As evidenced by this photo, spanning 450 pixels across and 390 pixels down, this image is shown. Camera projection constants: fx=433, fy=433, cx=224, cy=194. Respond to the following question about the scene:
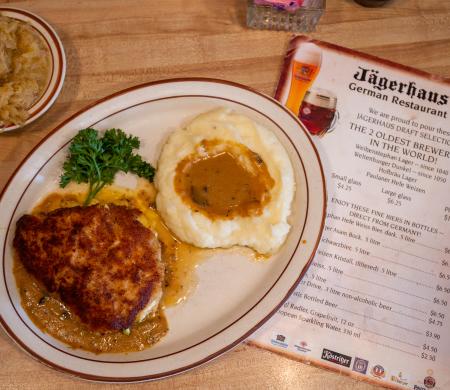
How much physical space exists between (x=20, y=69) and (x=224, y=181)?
1470 millimetres

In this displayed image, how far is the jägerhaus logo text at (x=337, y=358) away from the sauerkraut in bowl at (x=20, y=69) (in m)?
2.41

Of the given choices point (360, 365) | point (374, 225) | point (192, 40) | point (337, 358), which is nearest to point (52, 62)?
point (192, 40)

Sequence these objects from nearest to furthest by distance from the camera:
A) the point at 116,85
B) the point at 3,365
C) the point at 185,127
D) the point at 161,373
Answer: the point at 161,373 < the point at 3,365 < the point at 185,127 < the point at 116,85

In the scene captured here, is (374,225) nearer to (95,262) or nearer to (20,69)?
(95,262)

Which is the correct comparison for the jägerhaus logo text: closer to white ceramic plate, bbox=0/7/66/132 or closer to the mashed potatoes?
the mashed potatoes

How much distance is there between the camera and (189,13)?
3.20 m

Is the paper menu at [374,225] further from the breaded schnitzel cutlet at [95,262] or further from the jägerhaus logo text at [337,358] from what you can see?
the breaded schnitzel cutlet at [95,262]

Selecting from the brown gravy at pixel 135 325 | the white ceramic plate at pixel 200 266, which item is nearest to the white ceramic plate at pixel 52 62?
the white ceramic plate at pixel 200 266

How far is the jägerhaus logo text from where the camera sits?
273 centimetres

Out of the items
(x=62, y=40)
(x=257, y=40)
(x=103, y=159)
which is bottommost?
(x=103, y=159)

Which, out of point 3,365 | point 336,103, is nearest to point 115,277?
point 3,365

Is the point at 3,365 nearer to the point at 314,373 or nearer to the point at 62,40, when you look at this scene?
the point at 314,373

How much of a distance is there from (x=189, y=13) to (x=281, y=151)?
1.31m

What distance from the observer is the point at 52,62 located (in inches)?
111
